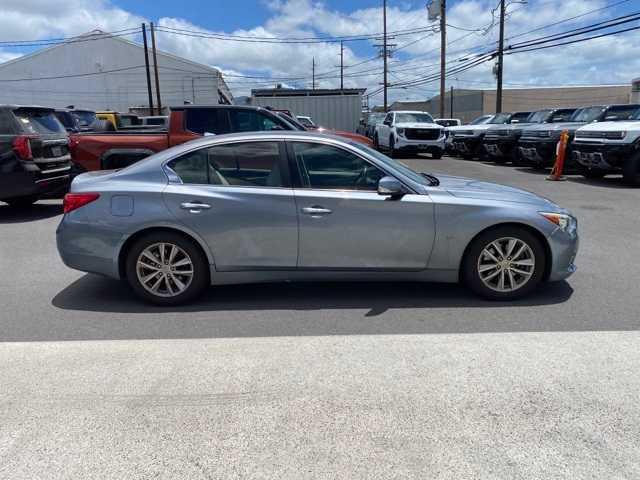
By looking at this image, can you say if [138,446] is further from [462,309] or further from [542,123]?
[542,123]

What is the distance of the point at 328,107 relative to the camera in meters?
29.9

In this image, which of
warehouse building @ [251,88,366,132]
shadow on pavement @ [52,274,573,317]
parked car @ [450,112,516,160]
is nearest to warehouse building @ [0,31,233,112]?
warehouse building @ [251,88,366,132]

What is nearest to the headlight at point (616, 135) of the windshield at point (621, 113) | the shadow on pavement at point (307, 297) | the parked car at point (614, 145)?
the parked car at point (614, 145)

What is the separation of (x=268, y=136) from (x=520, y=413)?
120 inches

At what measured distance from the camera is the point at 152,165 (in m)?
4.62

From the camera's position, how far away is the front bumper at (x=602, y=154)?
467 inches

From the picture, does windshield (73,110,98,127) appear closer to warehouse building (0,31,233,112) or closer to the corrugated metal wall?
the corrugated metal wall

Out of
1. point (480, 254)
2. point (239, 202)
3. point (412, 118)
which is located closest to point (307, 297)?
point (239, 202)

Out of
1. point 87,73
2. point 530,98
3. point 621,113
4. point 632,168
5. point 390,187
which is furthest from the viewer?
point 530,98

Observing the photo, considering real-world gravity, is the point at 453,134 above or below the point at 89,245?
above

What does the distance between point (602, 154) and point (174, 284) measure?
37.5 ft

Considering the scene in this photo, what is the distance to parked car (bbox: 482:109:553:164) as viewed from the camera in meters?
17.8

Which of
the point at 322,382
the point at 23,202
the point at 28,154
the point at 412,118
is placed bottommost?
the point at 322,382

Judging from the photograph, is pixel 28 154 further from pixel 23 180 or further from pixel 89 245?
pixel 89 245
